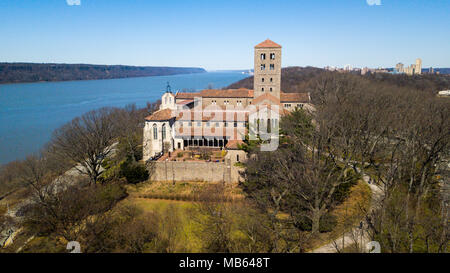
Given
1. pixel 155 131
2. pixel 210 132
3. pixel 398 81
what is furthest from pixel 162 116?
pixel 398 81

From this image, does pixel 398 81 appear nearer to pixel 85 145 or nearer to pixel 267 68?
pixel 267 68

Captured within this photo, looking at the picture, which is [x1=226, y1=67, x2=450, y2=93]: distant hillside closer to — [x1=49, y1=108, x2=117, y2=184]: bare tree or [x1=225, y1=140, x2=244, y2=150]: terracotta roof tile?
[x1=225, y1=140, x2=244, y2=150]: terracotta roof tile

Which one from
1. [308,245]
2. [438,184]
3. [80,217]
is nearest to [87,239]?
[80,217]

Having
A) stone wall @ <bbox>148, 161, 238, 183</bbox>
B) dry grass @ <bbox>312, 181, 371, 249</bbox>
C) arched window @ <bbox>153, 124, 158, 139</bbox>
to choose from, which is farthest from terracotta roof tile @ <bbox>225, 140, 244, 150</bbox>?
dry grass @ <bbox>312, 181, 371, 249</bbox>

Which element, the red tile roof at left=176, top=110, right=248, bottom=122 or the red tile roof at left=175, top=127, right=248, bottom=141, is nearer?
the red tile roof at left=175, top=127, right=248, bottom=141
